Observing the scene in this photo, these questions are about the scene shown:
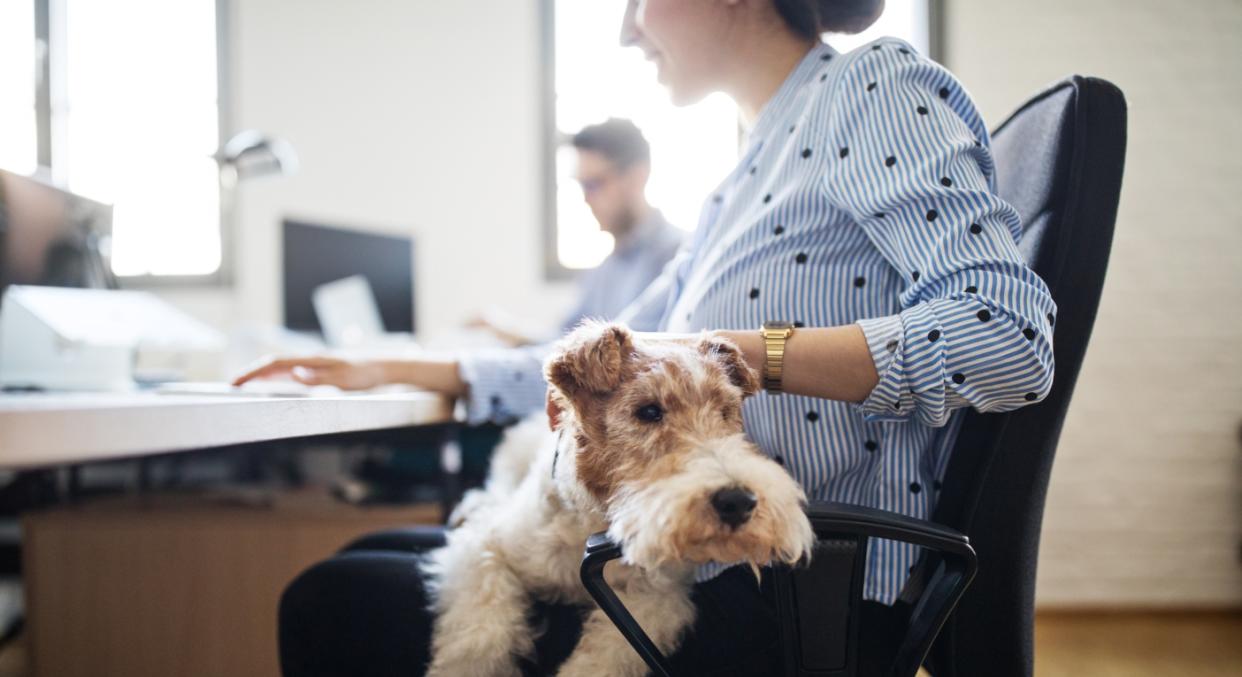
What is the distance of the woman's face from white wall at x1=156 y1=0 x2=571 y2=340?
7.21ft

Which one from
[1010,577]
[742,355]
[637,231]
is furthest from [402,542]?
[637,231]

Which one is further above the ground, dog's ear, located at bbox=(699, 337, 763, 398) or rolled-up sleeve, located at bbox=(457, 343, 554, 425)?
dog's ear, located at bbox=(699, 337, 763, 398)

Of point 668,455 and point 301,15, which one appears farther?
point 301,15

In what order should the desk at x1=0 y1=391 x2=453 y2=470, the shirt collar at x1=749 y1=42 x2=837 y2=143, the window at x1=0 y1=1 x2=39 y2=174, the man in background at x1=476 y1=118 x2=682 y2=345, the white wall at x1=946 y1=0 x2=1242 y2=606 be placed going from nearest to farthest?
the desk at x1=0 y1=391 x2=453 y2=470
the shirt collar at x1=749 y1=42 x2=837 y2=143
the white wall at x1=946 y1=0 x2=1242 y2=606
the man in background at x1=476 y1=118 x2=682 y2=345
the window at x1=0 y1=1 x2=39 y2=174

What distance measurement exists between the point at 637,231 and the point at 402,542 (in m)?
1.79

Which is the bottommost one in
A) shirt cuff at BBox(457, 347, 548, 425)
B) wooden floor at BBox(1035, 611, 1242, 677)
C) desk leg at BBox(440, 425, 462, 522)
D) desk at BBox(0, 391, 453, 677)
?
wooden floor at BBox(1035, 611, 1242, 677)

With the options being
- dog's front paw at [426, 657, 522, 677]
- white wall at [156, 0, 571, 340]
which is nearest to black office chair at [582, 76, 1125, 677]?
dog's front paw at [426, 657, 522, 677]

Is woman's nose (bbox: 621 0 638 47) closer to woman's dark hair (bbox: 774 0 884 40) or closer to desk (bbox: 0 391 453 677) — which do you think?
woman's dark hair (bbox: 774 0 884 40)

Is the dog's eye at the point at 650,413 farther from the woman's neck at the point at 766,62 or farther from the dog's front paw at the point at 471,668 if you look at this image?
the woman's neck at the point at 766,62

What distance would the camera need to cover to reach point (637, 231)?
2.74 metres

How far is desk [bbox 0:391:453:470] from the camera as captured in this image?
0.48 m

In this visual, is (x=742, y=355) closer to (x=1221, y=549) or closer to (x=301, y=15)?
(x=1221, y=549)

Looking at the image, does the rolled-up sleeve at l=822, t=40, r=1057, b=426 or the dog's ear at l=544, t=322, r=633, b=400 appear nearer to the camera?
the rolled-up sleeve at l=822, t=40, r=1057, b=426

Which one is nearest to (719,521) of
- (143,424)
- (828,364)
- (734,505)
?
(734,505)
